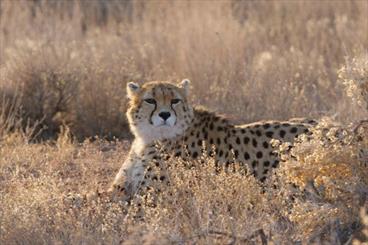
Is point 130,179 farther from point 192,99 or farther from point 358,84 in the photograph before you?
point 192,99

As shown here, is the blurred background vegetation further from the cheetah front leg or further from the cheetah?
the cheetah front leg

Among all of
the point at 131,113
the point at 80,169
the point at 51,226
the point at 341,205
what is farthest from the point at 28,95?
the point at 341,205

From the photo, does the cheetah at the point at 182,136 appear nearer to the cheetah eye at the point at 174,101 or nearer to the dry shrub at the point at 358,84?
the cheetah eye at the point at 174,101

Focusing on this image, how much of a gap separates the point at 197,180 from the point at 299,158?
2.23 feet

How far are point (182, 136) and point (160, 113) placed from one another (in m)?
0.20

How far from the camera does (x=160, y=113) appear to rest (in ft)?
18.9

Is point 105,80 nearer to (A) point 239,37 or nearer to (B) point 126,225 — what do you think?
(A) point 239,37

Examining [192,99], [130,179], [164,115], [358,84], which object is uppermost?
[358,84]

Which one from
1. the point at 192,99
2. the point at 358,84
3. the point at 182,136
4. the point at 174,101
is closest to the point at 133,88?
the point at 174,101

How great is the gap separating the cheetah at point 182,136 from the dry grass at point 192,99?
291mm

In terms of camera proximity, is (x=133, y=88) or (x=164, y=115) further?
(x=133, y=88)

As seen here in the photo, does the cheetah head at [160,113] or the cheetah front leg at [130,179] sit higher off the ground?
the cheetah head at [160,113]

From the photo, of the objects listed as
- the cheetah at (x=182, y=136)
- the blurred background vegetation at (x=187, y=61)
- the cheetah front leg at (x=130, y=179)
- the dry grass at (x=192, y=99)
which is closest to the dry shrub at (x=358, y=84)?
the dry grass at (x=192, y=99)

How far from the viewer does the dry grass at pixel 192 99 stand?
465cm
